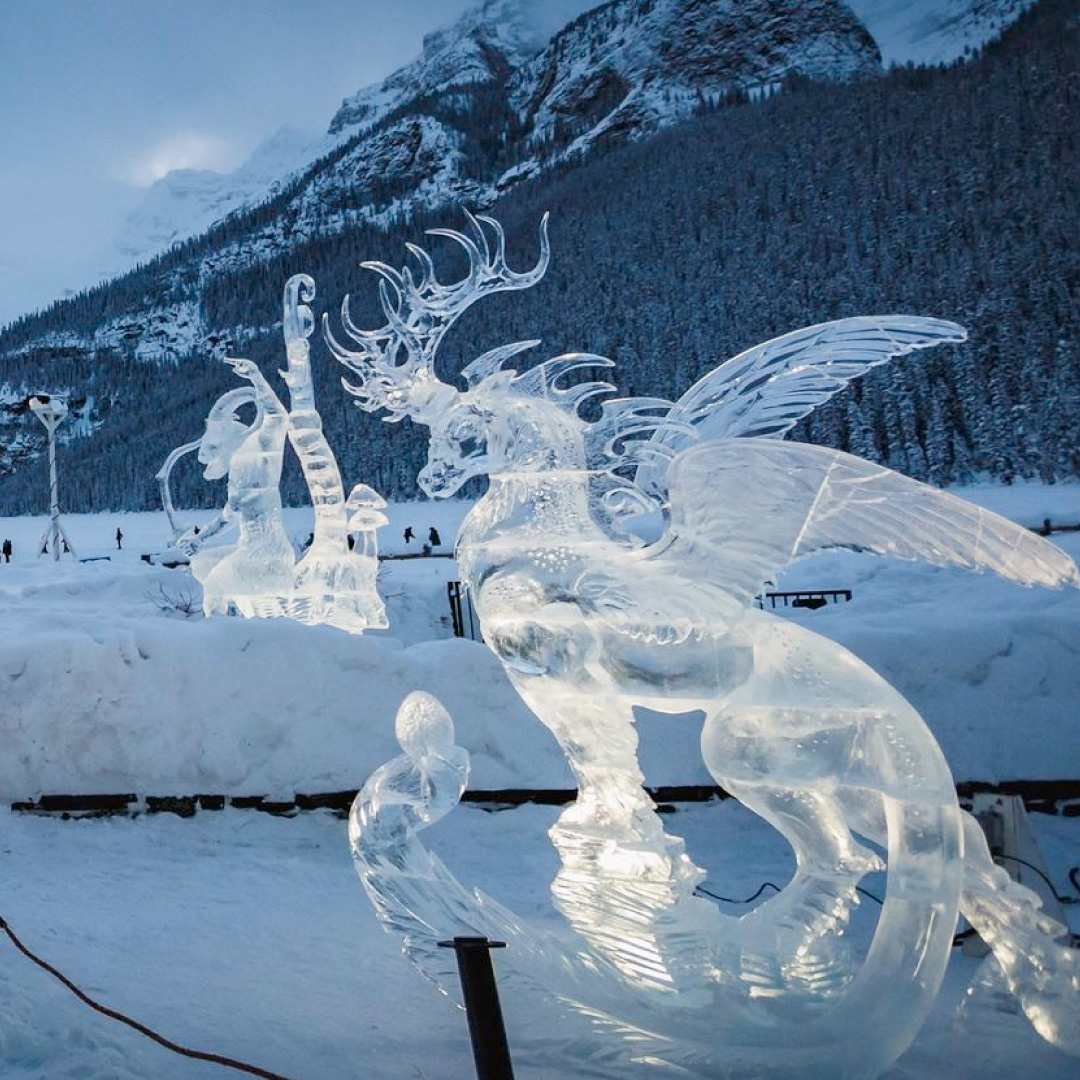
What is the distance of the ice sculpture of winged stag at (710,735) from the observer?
1.74 m

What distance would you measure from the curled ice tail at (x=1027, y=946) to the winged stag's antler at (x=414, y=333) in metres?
1.64

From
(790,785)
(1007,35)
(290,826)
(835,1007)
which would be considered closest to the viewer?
(835,1007)

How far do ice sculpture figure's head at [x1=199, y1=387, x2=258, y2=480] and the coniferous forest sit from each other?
11819 millimetres

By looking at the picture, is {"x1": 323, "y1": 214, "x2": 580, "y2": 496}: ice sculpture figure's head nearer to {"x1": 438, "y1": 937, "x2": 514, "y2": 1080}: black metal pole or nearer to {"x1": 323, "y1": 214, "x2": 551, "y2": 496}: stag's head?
{"x1": 323, "y1": 214, "x2": 551, "y2": 496}: stag's head

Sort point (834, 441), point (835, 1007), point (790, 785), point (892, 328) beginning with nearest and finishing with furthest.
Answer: point (835, 1007)
point (790, 785)
point (892, 328)
point (834, 441)

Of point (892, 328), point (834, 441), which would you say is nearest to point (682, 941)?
point (892, 328)

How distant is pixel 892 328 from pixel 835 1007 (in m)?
1.42

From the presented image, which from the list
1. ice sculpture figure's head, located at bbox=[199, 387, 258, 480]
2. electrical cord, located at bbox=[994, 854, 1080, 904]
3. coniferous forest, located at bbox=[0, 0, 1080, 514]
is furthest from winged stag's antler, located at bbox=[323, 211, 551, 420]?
coniferous forest, located at bbox=[0, 0, 1080, 514]

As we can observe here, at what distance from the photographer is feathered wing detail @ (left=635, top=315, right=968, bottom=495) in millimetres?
2041

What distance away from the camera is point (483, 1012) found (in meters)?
1.49

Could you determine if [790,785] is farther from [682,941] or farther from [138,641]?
[138,641]

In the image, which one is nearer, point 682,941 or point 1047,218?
point 682,941

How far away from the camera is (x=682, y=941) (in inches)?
77.0

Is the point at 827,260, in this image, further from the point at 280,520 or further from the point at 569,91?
the point at 280,520
